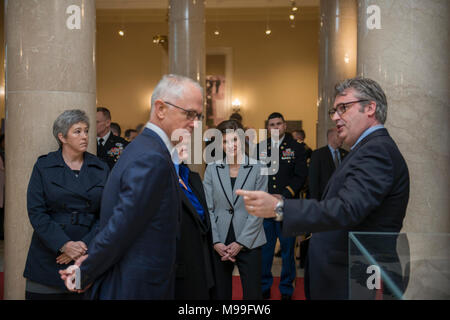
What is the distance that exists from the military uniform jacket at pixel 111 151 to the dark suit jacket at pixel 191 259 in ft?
9.16

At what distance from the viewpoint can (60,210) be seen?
10.4ft

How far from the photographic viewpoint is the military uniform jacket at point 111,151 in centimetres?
525

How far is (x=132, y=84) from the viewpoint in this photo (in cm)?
1627

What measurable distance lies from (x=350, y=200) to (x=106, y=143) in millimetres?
3816

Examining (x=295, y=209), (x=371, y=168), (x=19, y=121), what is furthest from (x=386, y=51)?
(x=19, y=121)

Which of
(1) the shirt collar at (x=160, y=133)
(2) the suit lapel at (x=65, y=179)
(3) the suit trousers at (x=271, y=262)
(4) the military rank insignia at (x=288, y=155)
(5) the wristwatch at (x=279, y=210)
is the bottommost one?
(3) the suit trousers at (x=271, y=262)

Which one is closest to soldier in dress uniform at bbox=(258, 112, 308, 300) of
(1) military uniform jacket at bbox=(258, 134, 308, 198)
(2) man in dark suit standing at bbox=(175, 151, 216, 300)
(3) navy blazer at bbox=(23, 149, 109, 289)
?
(1) military uniform jacket at bbox=(258, 134, 308, 198)

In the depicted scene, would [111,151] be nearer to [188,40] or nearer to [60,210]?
[60,210]

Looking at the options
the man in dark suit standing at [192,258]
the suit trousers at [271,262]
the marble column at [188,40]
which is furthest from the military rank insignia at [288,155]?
the man in dark suit standing at [192,258]

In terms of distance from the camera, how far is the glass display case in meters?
1.62

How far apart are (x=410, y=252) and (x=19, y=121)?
291cm

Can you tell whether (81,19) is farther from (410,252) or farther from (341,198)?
(410,252)

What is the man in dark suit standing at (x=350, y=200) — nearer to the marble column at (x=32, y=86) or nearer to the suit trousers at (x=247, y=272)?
the suit trousers at (x=247, y=272)

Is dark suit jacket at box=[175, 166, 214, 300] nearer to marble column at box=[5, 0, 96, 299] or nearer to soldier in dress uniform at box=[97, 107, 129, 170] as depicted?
marble column at box=[5, 0, 96, 299]
